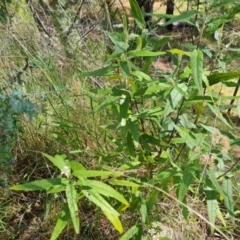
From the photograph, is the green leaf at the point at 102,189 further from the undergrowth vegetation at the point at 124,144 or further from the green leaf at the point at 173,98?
the green leaf at the point at 173,98

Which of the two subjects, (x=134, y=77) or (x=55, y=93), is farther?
(x=55, y=93)

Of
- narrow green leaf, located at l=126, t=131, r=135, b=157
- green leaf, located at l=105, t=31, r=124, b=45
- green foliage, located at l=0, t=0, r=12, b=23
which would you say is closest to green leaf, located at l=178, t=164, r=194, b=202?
narrow green leaf, located at l=126, t=131, r=135, b=157

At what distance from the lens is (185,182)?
4.75 feet

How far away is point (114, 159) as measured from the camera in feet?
6.80

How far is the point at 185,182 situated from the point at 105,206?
29 centimetres

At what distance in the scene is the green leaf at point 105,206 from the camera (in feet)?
4.66

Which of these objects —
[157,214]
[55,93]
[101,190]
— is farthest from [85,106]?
[101,190]

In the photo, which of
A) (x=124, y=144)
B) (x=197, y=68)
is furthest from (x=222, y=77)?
(x=124, y=144)

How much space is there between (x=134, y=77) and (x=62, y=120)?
620mm

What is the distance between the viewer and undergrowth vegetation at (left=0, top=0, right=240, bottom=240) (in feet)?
4.86

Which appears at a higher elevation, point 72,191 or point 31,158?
point 72,191

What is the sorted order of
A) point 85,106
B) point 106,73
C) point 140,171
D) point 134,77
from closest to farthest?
1. point 106,73
2. point 134,77
3. point 140,171
4. point 85,106

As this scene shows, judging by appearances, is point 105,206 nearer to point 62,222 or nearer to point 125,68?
point 62,222

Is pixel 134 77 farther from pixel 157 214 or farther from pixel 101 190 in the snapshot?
pixel 157 214
